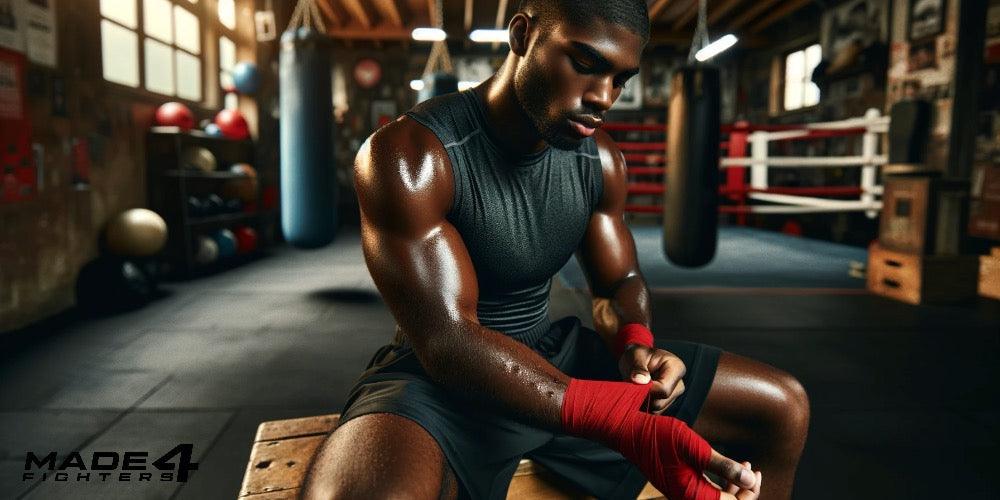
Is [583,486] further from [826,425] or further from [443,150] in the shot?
[826,425]

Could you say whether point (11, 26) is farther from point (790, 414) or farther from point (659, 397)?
point (790, 414)

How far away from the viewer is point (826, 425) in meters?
1.92

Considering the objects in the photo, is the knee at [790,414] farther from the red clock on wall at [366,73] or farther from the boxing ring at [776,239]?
the red clock on wall at [366,73]

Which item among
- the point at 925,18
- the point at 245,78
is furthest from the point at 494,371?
the point at 925,18

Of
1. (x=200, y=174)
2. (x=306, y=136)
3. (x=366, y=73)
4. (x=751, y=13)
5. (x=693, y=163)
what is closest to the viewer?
(x=693, y=163)

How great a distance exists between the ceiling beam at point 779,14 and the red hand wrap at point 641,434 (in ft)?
25.8

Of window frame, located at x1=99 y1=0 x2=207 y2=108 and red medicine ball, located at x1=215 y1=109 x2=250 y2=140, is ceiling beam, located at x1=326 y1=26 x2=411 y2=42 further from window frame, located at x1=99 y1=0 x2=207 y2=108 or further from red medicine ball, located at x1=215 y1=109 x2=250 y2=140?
red medicine ball, located at x1=215 y1=109 x2=250 y2=140

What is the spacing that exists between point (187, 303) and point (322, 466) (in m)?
3.51

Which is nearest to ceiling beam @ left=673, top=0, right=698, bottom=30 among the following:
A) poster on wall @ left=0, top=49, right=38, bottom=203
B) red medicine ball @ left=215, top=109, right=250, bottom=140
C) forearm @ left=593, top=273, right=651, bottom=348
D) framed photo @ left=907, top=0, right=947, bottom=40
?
framed photo @ left=907, top=0, right=947, bottom=40

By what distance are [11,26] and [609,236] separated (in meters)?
3.53

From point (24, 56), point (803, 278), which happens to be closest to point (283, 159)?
point (24, 56)

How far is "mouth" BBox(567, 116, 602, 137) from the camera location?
3.35ft

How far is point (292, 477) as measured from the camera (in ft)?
3.43

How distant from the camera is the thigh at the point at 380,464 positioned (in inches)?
30.8
